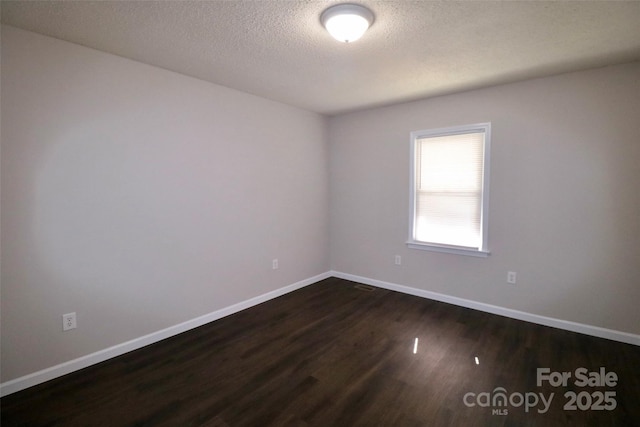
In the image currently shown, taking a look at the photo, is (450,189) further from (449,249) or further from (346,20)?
(346,20)

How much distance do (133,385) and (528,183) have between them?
12.6ft

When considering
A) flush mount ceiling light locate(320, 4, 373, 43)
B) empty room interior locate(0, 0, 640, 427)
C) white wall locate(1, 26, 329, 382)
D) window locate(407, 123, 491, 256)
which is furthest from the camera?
window locate(407, 123, 491, 256)

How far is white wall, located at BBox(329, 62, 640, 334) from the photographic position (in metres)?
2.58

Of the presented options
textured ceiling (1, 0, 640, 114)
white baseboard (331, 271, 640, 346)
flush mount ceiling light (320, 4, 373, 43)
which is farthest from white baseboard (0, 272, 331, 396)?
flush mount ceiling light (320, 4, 373, 43)

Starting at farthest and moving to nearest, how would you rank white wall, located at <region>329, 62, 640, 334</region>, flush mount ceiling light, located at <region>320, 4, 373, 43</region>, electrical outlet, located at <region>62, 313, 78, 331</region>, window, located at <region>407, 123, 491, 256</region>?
window, located at <region>407, 123, 491, 256</region>
white wall, located at <region>329, 62, 640, 334</region>
electrical outlet, located at <region>62, 313, 78, 331</region>
flush mount ceiling light, located at <region>320, 4, 373, 43</region>

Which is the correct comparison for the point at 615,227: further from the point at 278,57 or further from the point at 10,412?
the point at 10,412

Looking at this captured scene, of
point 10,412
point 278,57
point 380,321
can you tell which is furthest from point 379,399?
point 278,57

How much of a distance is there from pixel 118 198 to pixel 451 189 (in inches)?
134

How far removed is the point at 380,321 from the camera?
3086 millimetres

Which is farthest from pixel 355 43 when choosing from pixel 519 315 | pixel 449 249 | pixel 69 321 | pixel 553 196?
pixel 519 315

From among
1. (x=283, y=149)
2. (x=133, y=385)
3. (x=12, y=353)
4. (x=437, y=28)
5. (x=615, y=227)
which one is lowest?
(x=133, y=385)

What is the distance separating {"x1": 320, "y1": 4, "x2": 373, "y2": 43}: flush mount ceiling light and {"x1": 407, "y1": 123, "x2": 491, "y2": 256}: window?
2.03m

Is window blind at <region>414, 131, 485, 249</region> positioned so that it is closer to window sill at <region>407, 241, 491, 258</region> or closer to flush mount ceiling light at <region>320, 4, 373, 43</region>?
window sill at <region>407, 241, 491, 258</region>

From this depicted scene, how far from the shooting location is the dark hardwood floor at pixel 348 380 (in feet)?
5.92
